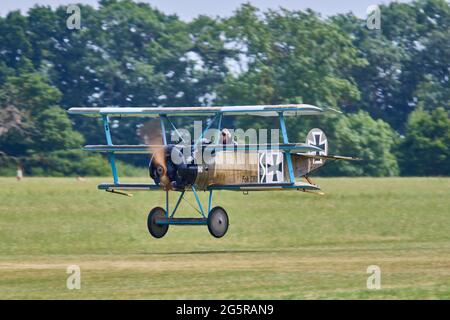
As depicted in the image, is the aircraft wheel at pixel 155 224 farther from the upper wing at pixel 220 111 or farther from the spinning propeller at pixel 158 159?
the upper wing at pixel 220 111

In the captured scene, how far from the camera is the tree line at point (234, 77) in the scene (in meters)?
70.6

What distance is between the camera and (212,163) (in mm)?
26531

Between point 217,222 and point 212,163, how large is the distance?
138 centimetres

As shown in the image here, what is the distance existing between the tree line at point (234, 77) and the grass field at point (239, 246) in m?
18.5

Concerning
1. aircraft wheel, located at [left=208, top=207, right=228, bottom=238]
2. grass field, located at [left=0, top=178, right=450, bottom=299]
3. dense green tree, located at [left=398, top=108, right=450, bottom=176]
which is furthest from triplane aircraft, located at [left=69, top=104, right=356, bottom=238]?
dense green tree, located at [left=398, top=108, right=450, bottom=176]

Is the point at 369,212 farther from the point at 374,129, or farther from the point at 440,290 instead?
the point at 374,129

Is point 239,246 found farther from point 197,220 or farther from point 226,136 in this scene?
point 226,136

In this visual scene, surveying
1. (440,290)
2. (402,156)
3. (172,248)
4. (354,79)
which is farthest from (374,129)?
(440,290)

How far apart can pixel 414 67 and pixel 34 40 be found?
29775 mm

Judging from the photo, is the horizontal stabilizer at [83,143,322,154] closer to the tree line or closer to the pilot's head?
the pilot's head

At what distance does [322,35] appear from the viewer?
8081 cm

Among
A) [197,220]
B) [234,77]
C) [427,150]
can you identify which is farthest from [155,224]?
[234,77]

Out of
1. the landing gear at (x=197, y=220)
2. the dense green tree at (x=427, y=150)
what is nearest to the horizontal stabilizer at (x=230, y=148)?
the landing gear at (x=197, y=220)

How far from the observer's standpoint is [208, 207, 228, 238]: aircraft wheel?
87.8ft
